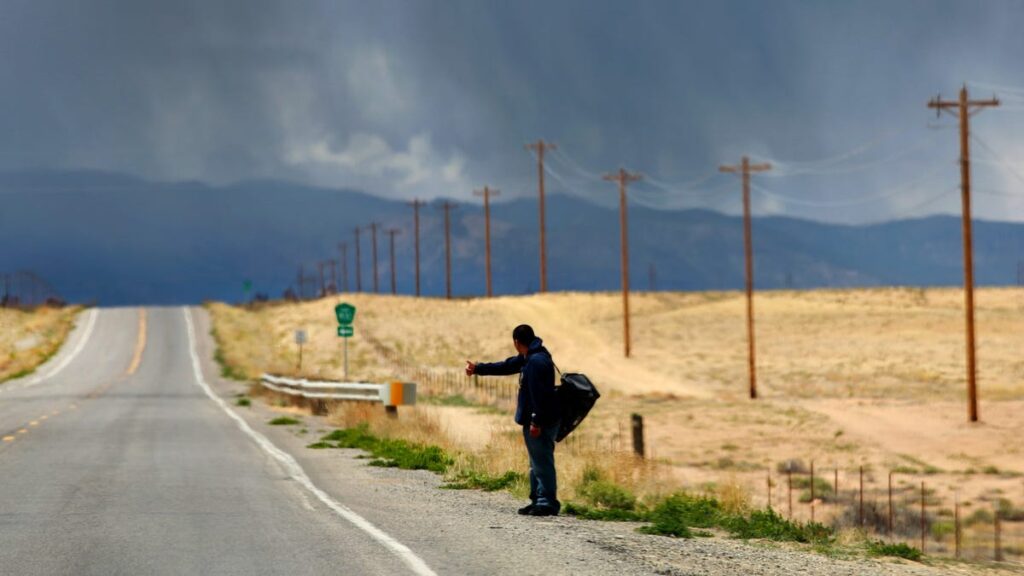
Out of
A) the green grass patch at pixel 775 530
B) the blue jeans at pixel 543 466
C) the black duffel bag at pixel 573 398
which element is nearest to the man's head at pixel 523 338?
A: the black duffel bag at pixel 573 398

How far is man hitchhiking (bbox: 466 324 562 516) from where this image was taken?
527 inches

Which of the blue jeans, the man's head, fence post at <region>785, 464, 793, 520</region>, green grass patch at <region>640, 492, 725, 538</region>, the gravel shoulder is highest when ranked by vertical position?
the man's head

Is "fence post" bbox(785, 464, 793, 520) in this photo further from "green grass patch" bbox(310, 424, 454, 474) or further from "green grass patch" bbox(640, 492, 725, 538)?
"green grass patch" bbox(310, 424, 454, 474)

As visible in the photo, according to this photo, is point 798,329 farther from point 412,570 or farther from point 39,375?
point 412,570

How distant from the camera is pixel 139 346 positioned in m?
85.5

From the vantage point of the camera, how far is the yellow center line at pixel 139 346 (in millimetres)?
70750

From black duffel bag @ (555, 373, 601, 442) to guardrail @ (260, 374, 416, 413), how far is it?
15.5 meters

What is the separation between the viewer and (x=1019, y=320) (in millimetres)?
89875

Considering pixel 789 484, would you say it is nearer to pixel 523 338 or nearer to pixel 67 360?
pixel 523 338

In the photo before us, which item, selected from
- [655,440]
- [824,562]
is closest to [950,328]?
[655,440]

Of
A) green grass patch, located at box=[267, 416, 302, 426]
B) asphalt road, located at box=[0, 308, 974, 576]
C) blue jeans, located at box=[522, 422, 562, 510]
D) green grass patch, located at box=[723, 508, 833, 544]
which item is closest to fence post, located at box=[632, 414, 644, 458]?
asphalt road, located at box=[0, 308, 974, 576]

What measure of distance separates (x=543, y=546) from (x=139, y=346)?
255ft

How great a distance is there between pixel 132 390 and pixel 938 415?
3073cm

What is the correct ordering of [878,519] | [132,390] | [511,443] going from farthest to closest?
[132,390]
[878,519]
[511,443]
